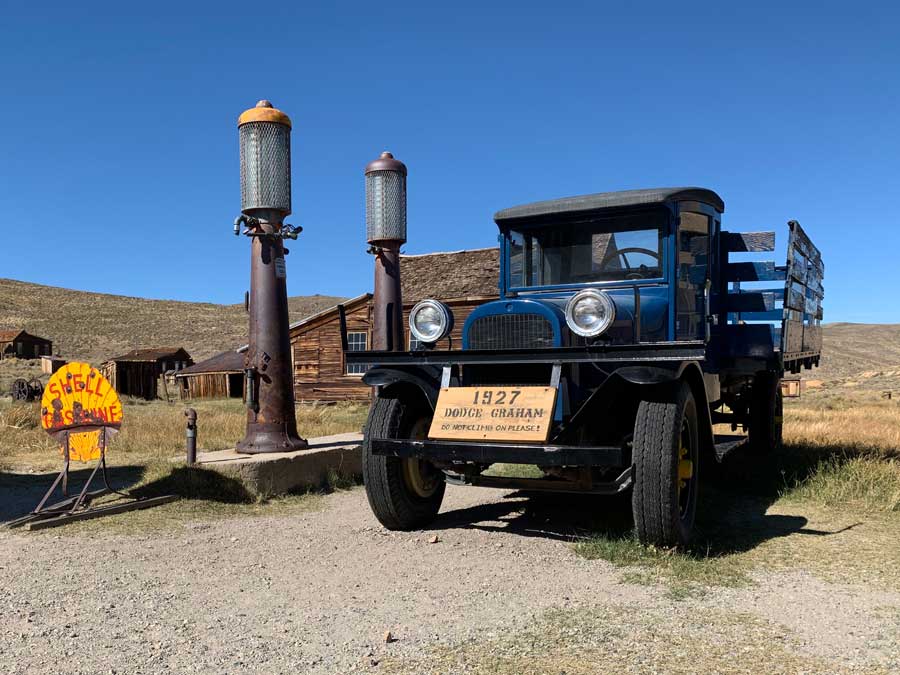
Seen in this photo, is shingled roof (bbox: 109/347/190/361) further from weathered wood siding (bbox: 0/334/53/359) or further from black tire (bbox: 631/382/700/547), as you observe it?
black tire (bbox: 631/382/700/547)

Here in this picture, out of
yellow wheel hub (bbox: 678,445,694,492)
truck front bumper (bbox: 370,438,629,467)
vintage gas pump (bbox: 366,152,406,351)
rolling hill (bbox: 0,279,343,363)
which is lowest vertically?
yellow wheel hub (bbox: 678,445,694,492)

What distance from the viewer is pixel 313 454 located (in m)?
7.85

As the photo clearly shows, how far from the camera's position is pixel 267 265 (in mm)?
7973

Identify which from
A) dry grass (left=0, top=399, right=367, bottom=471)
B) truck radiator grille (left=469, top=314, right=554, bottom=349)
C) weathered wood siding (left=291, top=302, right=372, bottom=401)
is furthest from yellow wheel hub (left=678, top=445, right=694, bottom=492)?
weathered wood siding (left=291, top=302, right=372, bottom=401)

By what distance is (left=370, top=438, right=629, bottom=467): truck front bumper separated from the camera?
480 cm

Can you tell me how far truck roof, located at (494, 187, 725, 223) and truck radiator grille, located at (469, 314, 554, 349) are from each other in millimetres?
1337

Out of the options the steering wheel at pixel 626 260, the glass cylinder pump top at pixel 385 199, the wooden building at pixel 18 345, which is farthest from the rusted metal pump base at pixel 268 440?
the wooden building at pixel 18 345

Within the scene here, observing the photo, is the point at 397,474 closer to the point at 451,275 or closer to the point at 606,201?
the point at 606,201

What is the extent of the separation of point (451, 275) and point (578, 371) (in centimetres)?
1648

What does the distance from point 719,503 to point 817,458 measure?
245 cm

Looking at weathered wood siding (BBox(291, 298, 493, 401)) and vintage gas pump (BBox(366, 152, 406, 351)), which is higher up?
vintage gas pump (BBox(366, 152, 406, 351))

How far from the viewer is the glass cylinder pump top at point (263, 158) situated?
25.8ft

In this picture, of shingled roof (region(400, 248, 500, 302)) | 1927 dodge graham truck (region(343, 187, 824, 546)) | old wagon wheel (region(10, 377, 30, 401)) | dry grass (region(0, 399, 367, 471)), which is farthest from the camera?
old wagon wheel (region(10, 377, 30, 401))

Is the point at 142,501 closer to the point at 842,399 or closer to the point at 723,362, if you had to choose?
the point at 723,362
